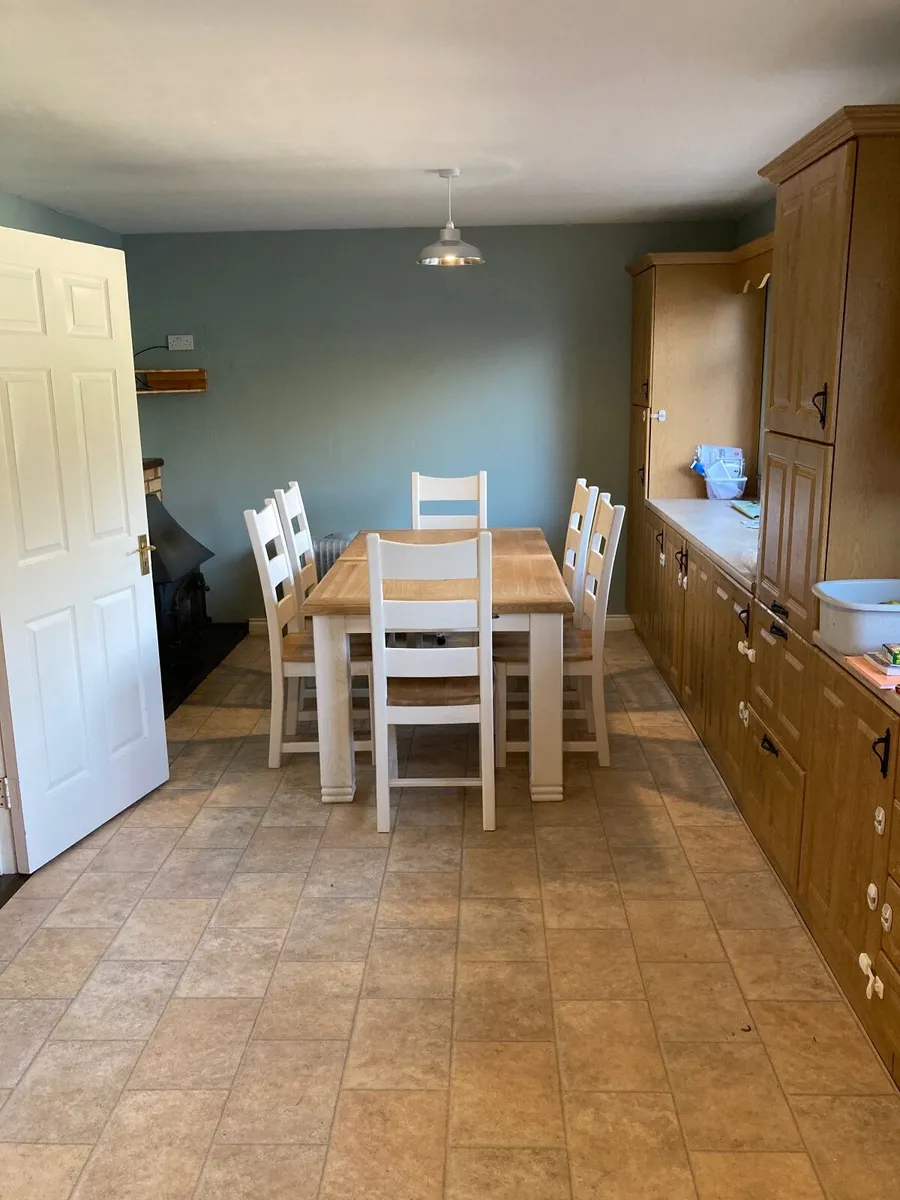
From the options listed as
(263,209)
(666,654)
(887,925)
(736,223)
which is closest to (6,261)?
(263,209)

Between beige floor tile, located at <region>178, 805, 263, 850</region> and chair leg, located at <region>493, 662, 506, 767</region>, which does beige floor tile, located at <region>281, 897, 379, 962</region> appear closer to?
beige floor tile, located at <region>178, 805, 263, 850</region>

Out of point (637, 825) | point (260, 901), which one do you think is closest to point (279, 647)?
point (260, 901)

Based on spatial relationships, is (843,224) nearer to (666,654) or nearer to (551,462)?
(666,654)

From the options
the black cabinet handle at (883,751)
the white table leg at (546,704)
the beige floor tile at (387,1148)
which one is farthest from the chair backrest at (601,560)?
the beige floor tile at (387,1148)

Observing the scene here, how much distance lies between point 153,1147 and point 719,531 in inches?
123

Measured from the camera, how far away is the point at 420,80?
2.68m

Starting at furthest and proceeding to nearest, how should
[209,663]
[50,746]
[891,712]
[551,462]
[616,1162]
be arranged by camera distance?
1. [551,462]
2. [209,663]
3. [50,746]
4. [891,712]
5. [616,1162]

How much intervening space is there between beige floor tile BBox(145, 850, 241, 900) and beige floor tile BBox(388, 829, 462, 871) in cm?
52

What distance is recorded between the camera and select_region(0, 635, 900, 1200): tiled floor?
187cm

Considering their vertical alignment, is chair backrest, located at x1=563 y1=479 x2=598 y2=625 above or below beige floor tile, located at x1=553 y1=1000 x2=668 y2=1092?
above

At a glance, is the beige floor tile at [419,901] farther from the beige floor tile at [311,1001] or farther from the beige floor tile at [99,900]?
the beige floor tile at [99,900]

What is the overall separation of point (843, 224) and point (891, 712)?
117 cm

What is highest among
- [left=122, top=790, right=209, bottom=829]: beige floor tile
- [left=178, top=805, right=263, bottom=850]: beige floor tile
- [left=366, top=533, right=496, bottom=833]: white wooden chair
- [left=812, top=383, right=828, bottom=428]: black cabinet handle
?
[left=812, top=383, right=828, bottom=428]: black cabinet handle

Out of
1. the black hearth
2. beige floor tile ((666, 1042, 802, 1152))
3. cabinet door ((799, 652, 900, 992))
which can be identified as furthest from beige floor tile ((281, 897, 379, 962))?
the black hearth
